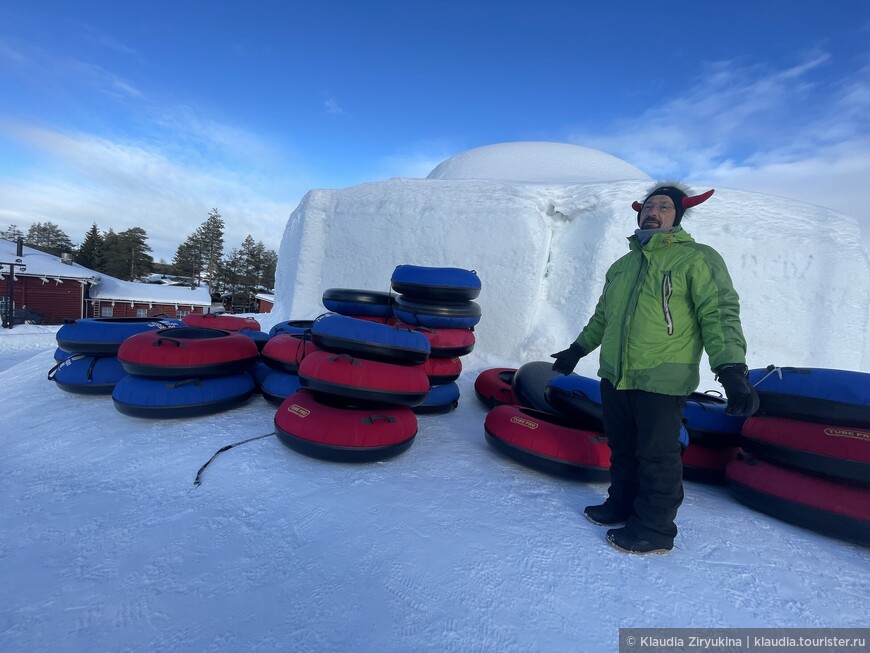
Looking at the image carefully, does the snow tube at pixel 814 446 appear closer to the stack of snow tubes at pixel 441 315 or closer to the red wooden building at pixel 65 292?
the stack of snow tubes at pixel 441 315

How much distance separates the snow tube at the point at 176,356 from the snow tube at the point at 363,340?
103cm

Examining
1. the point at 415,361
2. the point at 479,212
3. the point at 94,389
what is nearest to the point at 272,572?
the point at 415,361

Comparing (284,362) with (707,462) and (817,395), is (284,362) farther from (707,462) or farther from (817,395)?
(817,395)

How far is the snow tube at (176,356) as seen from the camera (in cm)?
279

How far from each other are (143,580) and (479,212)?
5.75 metres

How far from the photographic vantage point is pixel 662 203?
1.87 m

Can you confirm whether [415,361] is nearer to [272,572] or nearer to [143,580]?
[272,572]

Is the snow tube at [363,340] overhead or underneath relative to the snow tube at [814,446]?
overhead

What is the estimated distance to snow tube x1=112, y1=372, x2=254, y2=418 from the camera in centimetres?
278

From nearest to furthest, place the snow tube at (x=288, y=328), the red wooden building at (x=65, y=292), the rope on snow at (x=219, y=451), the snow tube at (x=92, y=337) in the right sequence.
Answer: the rope on snow at (x=219, y=451)
the snow tube at (x=92, y=337)
the snow tube at (x=288, y=328)
the red wooden building at (x=65, y=292)

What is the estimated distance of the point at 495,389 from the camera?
151 inches

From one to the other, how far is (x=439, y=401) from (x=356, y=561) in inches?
83.0

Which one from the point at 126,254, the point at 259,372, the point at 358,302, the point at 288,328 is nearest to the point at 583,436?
the point at 358,302

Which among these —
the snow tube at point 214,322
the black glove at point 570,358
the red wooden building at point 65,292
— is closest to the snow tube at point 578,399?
the black glove at point 570,358
